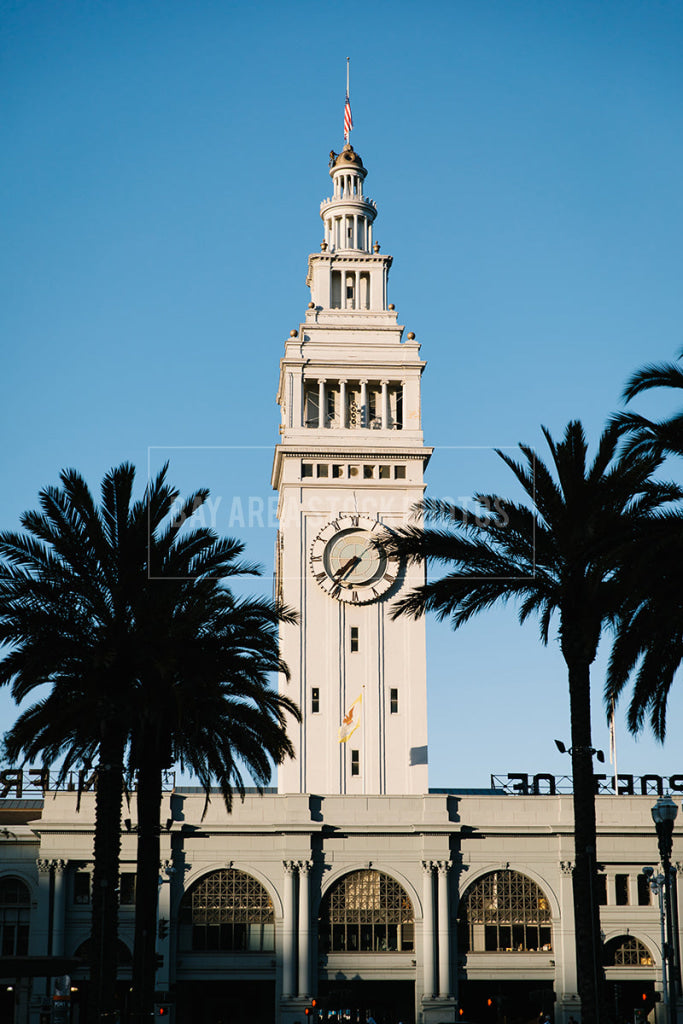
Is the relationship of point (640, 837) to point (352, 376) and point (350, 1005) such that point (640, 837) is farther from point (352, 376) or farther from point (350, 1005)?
point (352, 376)

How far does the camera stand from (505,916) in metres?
70.9

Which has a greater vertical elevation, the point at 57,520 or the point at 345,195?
the point at 345,195

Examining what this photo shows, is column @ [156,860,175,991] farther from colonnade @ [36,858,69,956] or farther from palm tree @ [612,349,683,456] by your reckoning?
palm tree @ [612,349,683,456]

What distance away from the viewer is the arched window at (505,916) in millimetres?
70250

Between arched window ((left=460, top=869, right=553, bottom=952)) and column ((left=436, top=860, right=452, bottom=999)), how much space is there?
1.36 m

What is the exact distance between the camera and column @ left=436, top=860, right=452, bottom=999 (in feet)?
225

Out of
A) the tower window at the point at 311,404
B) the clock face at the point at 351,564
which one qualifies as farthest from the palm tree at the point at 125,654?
the tower window at the point at 311,404

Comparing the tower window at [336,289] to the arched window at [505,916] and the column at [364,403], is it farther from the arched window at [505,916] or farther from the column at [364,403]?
the arched window at [505,916]

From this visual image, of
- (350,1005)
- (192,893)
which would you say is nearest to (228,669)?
(192,893)

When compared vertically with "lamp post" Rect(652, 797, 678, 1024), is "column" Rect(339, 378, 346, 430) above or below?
above

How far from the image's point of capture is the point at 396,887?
233 ft

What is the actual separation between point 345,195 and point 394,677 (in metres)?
32.5

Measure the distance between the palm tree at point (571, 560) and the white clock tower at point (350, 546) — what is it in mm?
38957

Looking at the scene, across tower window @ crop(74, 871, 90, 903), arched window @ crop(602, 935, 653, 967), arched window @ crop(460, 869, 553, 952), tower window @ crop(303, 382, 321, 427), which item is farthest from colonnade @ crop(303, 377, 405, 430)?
arched window @ crop(602, 935, 653, 967)
